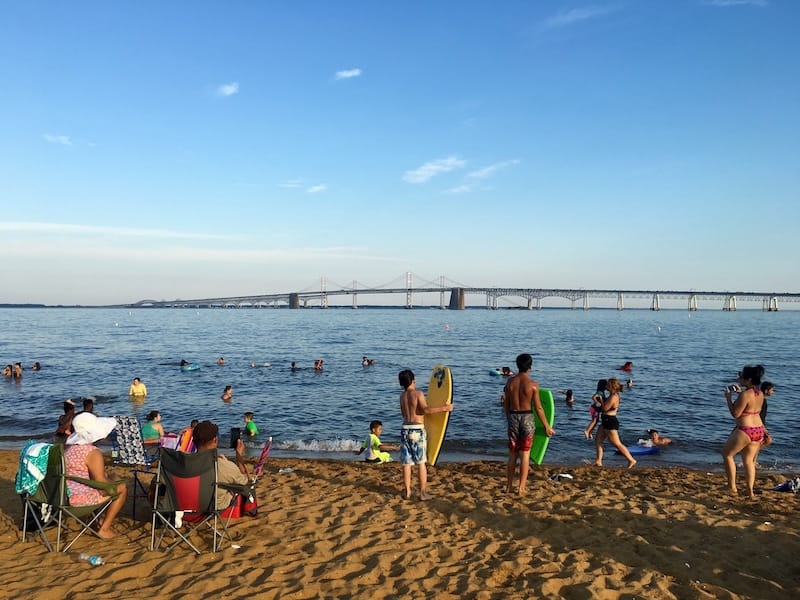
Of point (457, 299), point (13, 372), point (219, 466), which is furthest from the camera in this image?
point (457, 299)

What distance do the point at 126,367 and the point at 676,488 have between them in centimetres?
2952

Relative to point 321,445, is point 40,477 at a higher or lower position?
higher

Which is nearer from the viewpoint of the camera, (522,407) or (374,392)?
(522,407)

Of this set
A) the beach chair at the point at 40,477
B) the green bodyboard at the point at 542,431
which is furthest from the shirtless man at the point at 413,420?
the beach chair at the point at 40,477

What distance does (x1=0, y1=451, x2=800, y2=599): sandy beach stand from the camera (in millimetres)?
4797

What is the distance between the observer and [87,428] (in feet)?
18.9

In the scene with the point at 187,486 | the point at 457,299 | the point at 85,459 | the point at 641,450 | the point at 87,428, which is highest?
the point at 457,299

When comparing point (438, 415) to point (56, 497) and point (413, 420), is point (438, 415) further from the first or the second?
point (56, 497)

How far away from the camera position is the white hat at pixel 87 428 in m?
5.71

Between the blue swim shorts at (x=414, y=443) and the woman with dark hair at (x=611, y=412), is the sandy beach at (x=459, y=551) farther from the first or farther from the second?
the woman with dark hair at (x=611, y=412)

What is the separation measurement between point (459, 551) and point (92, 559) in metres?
3.53

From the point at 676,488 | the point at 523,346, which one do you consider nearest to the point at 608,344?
the point at 523,346

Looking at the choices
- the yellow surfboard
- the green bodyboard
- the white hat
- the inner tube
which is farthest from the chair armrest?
the inner tube

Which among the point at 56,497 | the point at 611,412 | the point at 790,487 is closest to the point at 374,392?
the point at 611,412
